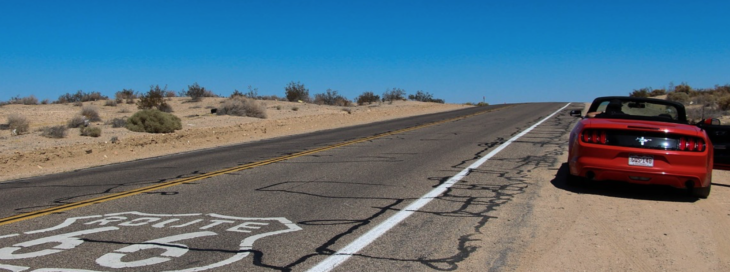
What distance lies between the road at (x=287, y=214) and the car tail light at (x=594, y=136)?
0.84m

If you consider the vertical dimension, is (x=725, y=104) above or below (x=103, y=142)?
above

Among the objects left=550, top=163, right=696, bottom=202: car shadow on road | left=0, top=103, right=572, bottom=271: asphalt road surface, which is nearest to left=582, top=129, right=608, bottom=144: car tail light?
left=550, top=163, right=696, bottom=202: car shadow on road

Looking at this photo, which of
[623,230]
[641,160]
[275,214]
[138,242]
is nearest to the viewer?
[138,242]

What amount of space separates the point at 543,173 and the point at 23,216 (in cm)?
841

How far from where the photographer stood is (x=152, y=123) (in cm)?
2714

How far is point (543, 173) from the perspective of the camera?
37.3 ft

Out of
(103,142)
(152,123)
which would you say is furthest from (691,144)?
(152,123)

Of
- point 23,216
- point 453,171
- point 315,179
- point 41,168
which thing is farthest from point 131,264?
point 41,168

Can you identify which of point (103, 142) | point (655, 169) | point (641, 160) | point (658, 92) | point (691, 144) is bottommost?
point (103, 142)

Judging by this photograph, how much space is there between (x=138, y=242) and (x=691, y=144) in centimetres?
726

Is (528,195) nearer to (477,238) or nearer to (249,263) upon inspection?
(477,238)

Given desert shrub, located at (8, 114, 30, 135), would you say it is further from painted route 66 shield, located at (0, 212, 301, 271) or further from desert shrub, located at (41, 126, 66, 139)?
painted route 66 shield, located at (0, 212, 301, 271)

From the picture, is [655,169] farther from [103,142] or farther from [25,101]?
[25,101]

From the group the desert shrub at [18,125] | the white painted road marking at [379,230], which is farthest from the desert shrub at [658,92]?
Answer: the white painted road marking at [379,230]
